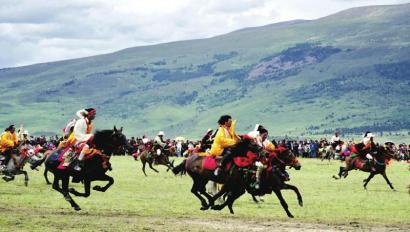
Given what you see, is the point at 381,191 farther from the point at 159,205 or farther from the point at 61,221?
the point at 61,221

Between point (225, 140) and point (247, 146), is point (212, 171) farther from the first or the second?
point (247, 146)

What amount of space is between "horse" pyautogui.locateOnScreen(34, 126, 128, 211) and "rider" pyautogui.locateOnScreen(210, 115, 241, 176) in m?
3.00

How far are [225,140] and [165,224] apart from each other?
4.60 meters

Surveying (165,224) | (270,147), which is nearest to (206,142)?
(270,147)

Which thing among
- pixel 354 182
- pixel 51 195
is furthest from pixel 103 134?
pixel 354 182

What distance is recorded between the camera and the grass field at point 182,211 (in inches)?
853

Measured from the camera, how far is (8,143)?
36.8m

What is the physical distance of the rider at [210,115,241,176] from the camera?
25.6 metres

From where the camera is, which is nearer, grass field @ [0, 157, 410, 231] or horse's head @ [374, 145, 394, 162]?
grass field @ [0, 157, 410, 231]

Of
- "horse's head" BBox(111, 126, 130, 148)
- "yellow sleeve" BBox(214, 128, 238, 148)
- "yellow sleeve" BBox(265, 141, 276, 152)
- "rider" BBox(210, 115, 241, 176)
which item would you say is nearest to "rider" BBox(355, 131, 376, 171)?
"yellow sleeve" BBox(265, 141, 276, 152)

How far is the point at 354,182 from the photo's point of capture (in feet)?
149

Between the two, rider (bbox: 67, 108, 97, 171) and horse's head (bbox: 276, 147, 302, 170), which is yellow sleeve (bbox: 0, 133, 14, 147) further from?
horse's head (bbox: 276, 147, 302, 170)

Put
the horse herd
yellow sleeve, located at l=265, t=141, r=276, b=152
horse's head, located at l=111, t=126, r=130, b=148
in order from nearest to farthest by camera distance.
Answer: the horse herd, horse's head, located at l=111, t=126, r=130, b=148, yellow sleeve, located at l=265, t=141, r=276, b=152

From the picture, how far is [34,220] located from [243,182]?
648cm
